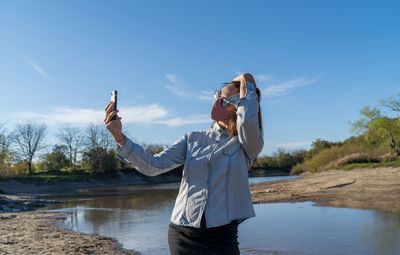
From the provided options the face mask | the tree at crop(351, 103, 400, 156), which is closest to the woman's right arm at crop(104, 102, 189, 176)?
the face mask

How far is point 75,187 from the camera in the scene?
130 ft

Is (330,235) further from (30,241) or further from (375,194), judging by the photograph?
(30,241)

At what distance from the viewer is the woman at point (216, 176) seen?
5.48ft

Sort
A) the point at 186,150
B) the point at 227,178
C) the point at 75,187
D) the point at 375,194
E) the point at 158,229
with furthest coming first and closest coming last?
the point at 75,187 → the point at 375,194 → the point at 158,229 → the point at 186,150 → the point at 227,178

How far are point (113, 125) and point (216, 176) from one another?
0.63 m

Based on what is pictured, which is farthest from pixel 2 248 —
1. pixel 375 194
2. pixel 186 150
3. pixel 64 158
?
pixel 64 158

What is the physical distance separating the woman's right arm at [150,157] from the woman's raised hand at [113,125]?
0.03m

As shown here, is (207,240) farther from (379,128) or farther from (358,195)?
(379,128)

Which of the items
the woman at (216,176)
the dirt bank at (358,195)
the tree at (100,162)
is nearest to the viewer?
the woman at (216,176)

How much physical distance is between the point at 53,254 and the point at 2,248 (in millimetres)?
1368

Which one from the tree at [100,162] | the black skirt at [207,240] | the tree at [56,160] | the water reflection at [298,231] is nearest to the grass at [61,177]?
the tree at [100,162]

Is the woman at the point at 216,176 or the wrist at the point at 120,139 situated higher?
the wrist at the point at 120,139

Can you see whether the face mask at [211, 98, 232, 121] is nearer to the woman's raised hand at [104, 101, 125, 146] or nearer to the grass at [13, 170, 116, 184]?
the woman's raised hand at [104, 101, 125, 146]

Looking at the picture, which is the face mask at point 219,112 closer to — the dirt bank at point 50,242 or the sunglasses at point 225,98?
the sunglasses at point 225,98
